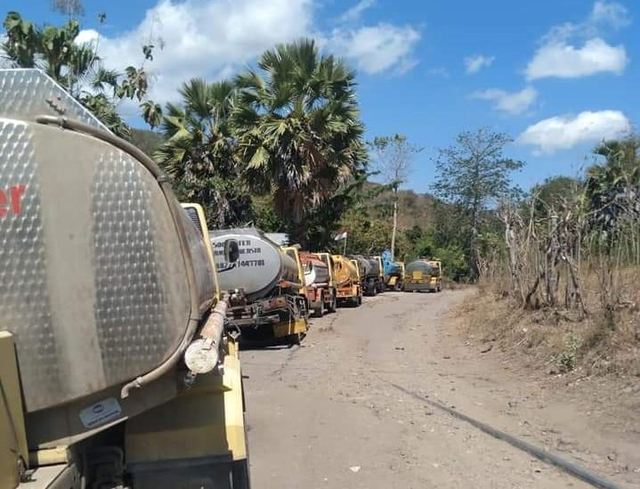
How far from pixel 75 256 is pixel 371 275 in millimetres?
41837

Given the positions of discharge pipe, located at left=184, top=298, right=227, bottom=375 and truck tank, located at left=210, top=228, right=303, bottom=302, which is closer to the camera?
discharge pipe, located at left=184, top=298, right=227, bottom=375

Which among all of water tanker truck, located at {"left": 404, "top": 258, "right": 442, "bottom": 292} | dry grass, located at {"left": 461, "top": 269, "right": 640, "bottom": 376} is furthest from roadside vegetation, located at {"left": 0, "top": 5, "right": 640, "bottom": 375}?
water tanker truck, located at {"left": 404, "top": 258, "right": 442, "bottom": 292}

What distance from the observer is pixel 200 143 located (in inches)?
1122

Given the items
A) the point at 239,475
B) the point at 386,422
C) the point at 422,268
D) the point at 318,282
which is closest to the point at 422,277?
the point at 422,268

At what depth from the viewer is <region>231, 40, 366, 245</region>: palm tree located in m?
26.3

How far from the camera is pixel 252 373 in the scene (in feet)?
44.2

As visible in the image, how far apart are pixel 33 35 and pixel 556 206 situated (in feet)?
48.6

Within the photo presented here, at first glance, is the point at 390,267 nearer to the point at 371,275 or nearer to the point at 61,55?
the point at 371,275

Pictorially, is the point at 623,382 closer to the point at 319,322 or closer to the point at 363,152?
the point at 319,322

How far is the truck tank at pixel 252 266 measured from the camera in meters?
14.8

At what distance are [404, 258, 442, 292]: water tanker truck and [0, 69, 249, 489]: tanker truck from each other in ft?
157

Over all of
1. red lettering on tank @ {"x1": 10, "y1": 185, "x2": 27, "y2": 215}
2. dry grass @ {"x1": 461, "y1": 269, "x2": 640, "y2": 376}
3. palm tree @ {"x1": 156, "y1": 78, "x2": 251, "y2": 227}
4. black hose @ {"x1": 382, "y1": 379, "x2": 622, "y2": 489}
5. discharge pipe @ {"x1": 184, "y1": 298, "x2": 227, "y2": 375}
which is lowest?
black hose @ {"x1": 382, "y1": 379, "x2": 622, "y2": 489}

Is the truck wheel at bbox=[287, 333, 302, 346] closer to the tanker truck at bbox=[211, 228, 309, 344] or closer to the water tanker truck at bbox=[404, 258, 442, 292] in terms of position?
the tanker truck at bbox=[211, 228, 309, 344]

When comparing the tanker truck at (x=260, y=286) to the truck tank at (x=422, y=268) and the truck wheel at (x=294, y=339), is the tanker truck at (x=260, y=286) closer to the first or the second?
the truck wheel at (x=294, y=339)
